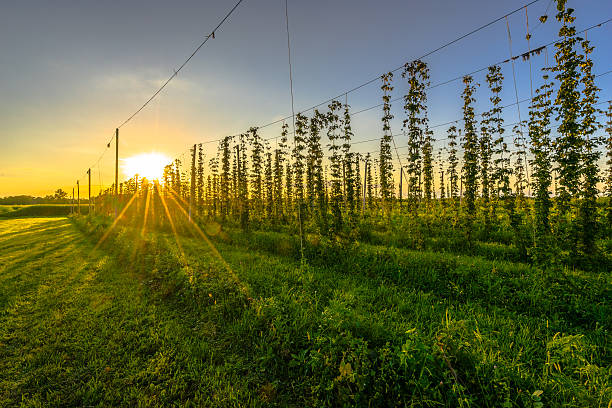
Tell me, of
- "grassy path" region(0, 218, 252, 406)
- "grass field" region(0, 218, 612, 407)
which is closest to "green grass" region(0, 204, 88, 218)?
"grassy path" region(0, 218, 252, 406)

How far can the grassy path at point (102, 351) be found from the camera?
3408mm

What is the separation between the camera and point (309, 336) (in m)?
3.97

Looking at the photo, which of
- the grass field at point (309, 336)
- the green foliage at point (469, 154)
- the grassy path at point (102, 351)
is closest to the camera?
the grass field at point (309, 336)

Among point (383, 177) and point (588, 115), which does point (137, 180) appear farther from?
point (588, 115)

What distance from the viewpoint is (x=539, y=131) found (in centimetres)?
900

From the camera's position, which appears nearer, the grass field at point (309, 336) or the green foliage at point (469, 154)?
the grass field at point (309, 336)

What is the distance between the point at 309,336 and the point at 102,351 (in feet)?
12.4

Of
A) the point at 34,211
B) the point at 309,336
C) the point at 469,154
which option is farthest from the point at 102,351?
the point at 34,211

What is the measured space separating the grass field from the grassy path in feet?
0.09

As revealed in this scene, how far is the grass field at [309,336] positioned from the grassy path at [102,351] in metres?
0.03

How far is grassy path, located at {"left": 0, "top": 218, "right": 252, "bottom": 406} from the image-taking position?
3408 millimetres

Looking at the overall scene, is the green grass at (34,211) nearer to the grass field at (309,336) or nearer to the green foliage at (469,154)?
the grass field at (309,336)

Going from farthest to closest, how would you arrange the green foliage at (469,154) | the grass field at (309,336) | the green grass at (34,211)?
the green grass at (34,211)
the green foliage at (469,154)
the grass field at (309,336)

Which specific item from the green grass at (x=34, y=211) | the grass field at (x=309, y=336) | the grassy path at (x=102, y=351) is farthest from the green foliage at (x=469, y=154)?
the green grass at (x=34, y=211)
